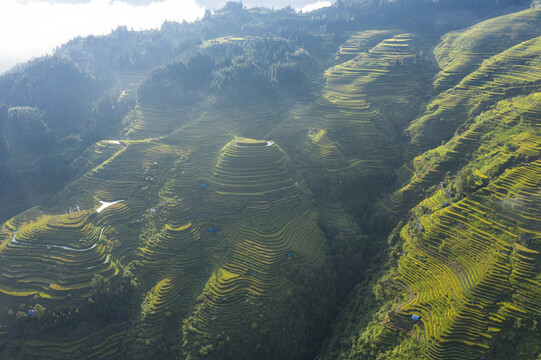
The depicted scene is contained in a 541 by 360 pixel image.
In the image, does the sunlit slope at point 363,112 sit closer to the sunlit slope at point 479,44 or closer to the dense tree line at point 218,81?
the sunlit slope at point 479,44

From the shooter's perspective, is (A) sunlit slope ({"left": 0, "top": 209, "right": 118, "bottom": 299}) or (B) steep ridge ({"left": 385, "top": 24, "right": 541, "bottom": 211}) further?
(B) steep ridge ({"left": 385, "top": 24, "right": 541, "bottom": 211})

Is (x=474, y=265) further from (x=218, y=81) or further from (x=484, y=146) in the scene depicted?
(x=218, y=81)

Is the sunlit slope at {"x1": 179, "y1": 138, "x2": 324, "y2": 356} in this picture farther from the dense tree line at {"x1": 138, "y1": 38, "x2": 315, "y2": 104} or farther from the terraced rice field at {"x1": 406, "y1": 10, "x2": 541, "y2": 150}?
the terraced rice field at {"x1": 406, "y1": 10, "x2": 541, "y2": 150}

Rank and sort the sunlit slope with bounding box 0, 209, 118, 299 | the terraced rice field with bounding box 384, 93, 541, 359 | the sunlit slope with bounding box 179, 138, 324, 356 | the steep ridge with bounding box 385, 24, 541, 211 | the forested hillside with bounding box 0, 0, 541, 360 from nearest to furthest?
1. the terraced rice field with bounding box 384, 93, 541, 359
2. the forested hillside with bounding box 0, 0, 541, 360
3. the sunlit slope with bounding box 179, 138, 324, 356
4. the sunlit slope with bounding box 0, 209, 118, 299
5. the steep ridge with bounding box 385, 24, 541, 211

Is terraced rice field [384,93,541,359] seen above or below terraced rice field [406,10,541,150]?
below

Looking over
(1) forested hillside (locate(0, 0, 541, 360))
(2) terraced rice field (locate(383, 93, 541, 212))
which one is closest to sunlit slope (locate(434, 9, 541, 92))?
(1) forested hillside (locate(0, 0, 541, 360))

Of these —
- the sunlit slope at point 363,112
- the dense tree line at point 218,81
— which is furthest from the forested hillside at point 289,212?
the dense tree line at point 218,81
